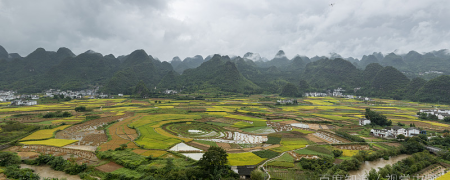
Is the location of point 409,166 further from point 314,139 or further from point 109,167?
point 109,167

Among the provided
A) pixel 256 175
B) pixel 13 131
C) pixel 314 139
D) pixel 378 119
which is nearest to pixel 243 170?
pixel 256 175

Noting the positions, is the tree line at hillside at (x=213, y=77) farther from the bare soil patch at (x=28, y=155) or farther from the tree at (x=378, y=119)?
the bare soil patch at (x=28, y=155)

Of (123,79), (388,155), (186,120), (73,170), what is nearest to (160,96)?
(123,79)

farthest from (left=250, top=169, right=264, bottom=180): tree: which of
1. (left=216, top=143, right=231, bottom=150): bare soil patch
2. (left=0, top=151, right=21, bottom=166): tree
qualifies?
(left=0, top=151, right=21, bottom=166): tree

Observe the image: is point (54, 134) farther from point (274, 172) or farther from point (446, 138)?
point (446, 138)

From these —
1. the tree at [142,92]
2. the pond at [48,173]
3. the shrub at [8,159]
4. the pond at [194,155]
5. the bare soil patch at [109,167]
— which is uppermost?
the tree at [142,92]

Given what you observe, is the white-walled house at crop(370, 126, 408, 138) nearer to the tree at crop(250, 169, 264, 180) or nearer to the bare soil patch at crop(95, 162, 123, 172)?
the tree at crop(250, 169, 264, 180)

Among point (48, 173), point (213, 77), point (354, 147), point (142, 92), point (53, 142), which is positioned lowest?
point (48, 173)

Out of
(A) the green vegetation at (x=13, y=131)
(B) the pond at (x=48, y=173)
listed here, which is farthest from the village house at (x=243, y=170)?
(A) the green vegetation at (x=13, y=131)
